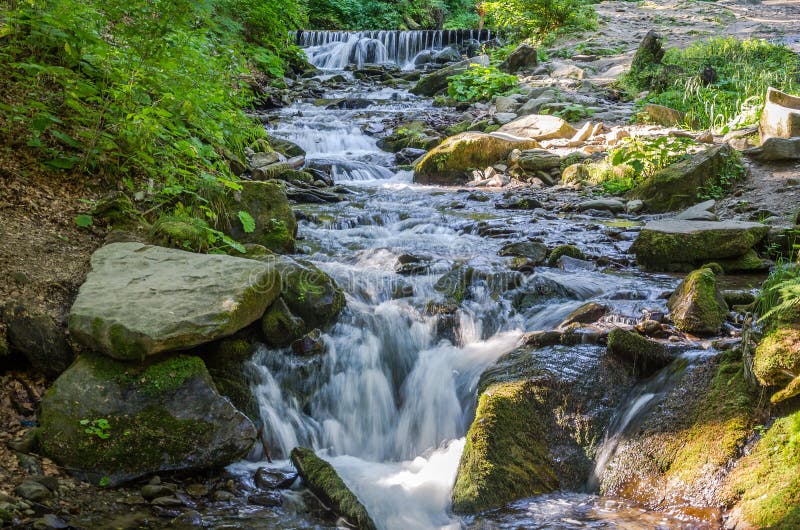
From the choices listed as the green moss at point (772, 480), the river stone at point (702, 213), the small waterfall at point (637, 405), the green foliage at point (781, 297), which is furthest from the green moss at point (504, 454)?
the river stone at point (702, 213)

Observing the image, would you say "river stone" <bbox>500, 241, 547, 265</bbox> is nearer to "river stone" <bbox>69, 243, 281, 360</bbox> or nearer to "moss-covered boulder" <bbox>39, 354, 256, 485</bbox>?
"river stone" <bbox>69, 243, 281, 360</bbox>

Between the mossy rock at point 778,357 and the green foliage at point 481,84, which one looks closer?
the mossy rock at point 778,357

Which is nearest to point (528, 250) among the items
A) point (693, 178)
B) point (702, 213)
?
point (702, 213)

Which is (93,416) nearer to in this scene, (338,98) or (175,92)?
(175,92)

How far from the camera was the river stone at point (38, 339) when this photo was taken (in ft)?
12.0

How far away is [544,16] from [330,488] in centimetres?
2046

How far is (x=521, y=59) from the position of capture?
17.8 m

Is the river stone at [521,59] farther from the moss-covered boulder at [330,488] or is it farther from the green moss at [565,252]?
the moss-covered boulder at [330,488]

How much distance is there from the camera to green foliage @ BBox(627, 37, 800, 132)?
35.6ft

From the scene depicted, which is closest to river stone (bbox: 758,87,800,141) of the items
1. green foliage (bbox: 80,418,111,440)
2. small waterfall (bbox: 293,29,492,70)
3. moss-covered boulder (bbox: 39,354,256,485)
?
moss-covered boulder (bbox: 39,354,256,485)

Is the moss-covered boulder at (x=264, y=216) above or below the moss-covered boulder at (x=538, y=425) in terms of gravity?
above

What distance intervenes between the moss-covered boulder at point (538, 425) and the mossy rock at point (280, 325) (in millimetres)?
1496

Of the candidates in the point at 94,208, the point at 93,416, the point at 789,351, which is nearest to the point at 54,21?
the point at 94,208

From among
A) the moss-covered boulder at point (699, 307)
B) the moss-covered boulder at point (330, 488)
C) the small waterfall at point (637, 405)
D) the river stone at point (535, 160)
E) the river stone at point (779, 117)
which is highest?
the river stone at point (779, 117)
